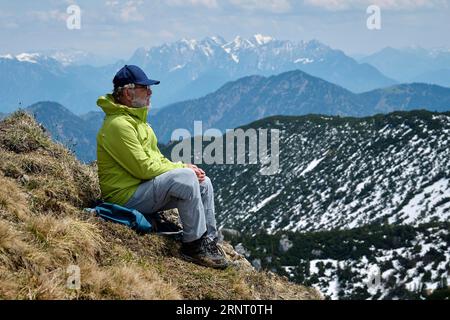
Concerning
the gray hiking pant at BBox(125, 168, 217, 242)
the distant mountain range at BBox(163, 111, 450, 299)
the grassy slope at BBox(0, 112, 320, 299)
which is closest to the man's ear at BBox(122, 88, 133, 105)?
the gray hiking pant at BBox(125, 168, 217, 242)

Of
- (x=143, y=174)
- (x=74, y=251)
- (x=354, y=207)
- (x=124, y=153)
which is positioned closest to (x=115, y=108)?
(x=124, y=153)

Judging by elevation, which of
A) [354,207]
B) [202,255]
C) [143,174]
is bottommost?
[354,207]

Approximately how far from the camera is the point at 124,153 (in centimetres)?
854

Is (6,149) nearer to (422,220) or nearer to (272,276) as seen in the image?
(272,276)

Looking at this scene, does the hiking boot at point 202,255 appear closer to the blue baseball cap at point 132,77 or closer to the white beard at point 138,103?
the white beard at point 138,103

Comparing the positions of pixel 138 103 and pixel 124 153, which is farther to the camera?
pixel 138 103

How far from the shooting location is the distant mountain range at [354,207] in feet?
207

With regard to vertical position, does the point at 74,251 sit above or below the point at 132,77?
below

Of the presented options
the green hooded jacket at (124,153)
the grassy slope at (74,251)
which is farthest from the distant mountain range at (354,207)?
the green hooded jacket at (124,153)

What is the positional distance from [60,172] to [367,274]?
6094 cm

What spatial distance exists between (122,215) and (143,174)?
940 millimetres

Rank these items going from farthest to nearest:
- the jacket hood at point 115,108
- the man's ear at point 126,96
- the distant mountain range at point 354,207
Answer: the distant mountain range at point 354,207 < the man's ear at point 126,96 < the jacket hood at point 115,108

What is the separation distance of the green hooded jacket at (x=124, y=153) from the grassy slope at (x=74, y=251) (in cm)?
70

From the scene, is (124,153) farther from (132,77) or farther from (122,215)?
(132,77)
